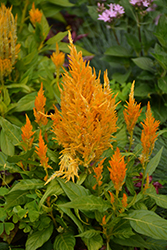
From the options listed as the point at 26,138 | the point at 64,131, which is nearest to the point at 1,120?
the point at 26,138

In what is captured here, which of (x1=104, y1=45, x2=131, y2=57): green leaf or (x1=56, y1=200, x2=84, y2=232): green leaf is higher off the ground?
(x1=104, y1=45, x2=131, y2=57): green leaf

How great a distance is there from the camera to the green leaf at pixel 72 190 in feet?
5.52

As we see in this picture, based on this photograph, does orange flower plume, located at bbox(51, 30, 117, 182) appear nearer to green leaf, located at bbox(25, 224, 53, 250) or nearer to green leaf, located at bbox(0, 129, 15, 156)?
green leaf, located at bbox(25, 224, 53, 250)

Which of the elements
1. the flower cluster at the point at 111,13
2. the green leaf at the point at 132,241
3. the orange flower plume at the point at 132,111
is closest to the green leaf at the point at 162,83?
the flower cluster at the point at 111,13

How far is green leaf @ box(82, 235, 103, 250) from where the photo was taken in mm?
1663

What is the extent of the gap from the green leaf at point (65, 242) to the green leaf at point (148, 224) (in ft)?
1.37

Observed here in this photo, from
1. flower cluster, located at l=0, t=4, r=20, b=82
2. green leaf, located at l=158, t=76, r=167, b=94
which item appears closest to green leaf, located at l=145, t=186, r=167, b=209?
green leaf, located at l=158, t=76, r=167, b=94

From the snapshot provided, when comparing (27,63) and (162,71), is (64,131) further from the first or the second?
(162,71)

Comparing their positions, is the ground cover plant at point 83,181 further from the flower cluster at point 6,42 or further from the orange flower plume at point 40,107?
the flower cluster at point 6,42

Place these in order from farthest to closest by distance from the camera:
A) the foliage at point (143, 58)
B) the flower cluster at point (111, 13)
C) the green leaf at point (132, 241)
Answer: the flower cluster at point (111, 13) → the foliage at point (143, 58) → the green leaf at point (132, 241)

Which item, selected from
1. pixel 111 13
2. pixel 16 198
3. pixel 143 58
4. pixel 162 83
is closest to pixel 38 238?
pixel 16 198

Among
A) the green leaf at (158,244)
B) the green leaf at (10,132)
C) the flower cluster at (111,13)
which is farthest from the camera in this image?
the flower cluster at (111,13)

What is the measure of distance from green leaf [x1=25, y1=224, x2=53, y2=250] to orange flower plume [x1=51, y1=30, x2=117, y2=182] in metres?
0.49

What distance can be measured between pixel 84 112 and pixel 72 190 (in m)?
0.51
